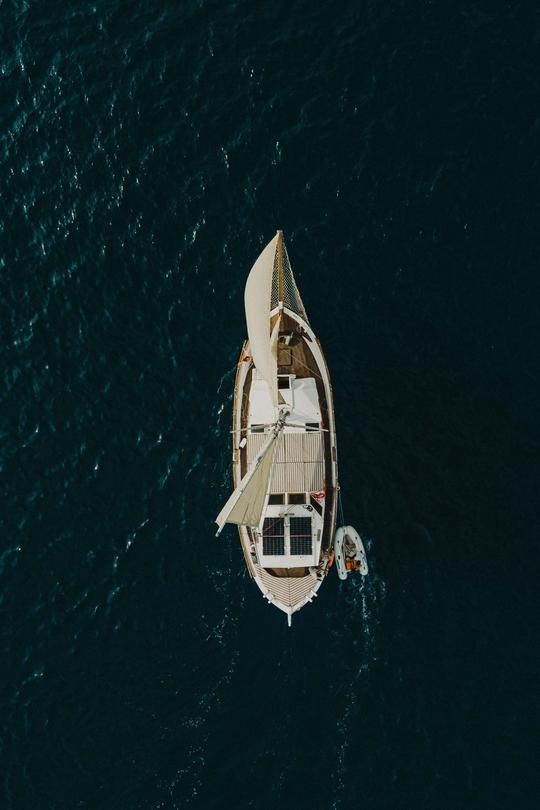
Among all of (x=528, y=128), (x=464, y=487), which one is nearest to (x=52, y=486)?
(x=464, y=487)

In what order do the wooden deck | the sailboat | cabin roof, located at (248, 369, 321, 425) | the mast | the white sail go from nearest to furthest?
the white sail, the sailboat, the mast, cabin roof, located at (248, 369, 321, 425), the wooden deck

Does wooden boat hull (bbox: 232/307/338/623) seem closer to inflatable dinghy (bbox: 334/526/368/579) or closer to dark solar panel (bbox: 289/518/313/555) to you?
inflatable dinghy (bbox: 334/526/368/579)

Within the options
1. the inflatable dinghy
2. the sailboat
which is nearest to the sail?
the sailboat

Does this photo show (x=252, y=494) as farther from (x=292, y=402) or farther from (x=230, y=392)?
(x=230, y=392)

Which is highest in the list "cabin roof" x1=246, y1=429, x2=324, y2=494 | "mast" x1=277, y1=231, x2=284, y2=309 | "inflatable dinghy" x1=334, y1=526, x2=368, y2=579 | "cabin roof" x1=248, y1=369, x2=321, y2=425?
"mast" x1=277, y1=231, x2=284, y2=309

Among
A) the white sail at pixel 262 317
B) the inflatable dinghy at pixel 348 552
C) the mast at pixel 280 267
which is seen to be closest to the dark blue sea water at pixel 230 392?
the inflatable dinghy at pixel 348 552

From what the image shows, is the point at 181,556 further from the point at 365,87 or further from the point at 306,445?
the point at 365,87
